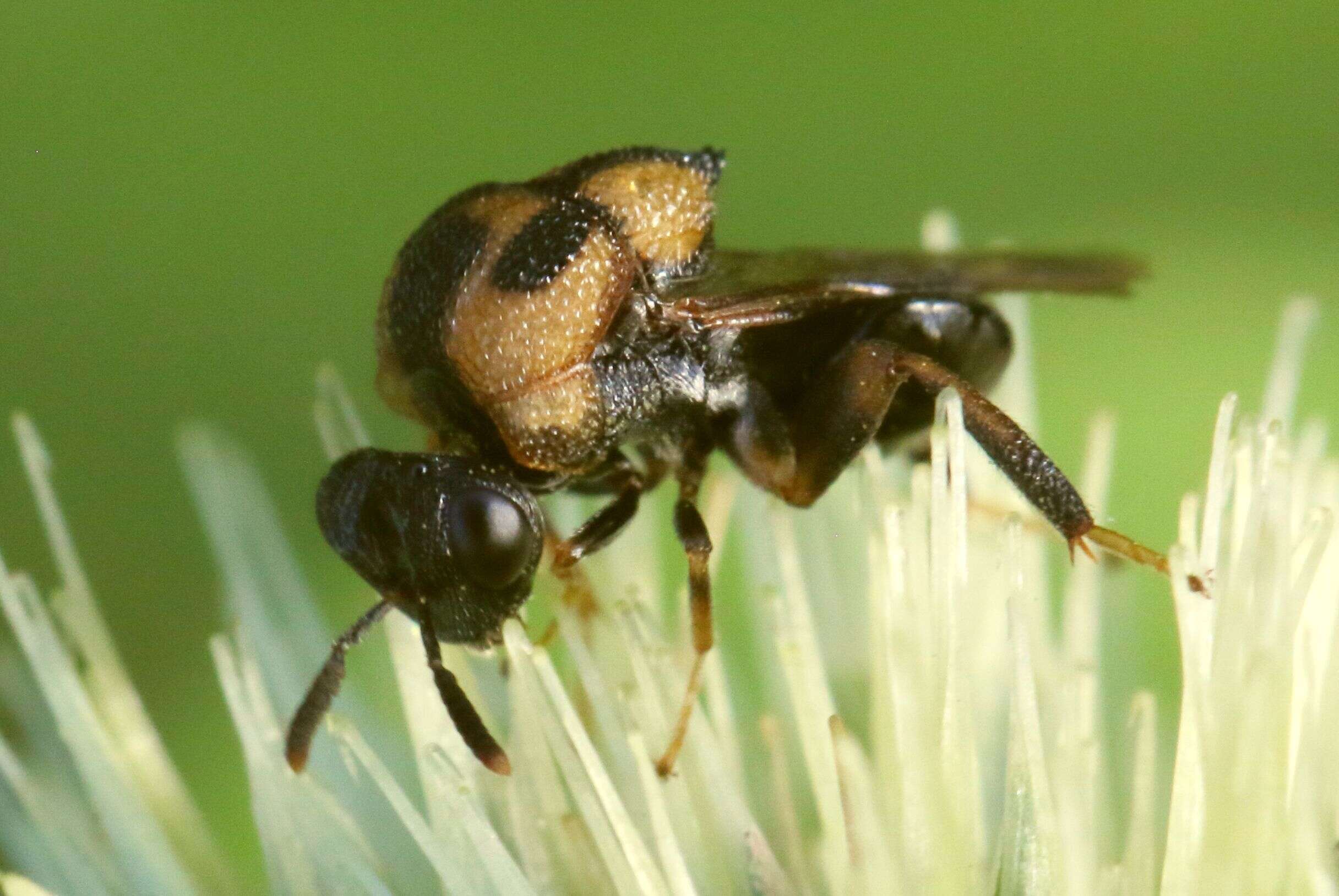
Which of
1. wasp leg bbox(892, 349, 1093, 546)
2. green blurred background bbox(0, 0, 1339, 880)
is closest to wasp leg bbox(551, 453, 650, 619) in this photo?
wasp leg bbox(892, 349, 1093, 546)

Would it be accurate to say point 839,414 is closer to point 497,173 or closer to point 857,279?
point 857,279

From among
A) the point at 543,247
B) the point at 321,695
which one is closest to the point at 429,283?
the point at 543,247

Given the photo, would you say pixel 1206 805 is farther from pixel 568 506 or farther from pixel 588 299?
pixel 568 506

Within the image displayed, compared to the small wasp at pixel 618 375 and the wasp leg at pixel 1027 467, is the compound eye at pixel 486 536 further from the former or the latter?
the wasp leg at pixel 1027 467

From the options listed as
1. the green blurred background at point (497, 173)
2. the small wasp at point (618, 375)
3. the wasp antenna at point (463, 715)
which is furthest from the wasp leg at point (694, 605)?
the green blurred background at point (497, 173)

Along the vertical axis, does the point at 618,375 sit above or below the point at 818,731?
above

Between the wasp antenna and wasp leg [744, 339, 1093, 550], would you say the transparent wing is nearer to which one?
wasp leg [744, 339, 1093, 550]
